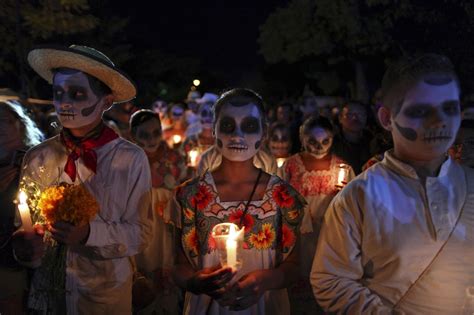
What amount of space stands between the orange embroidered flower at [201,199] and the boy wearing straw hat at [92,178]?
0.53 metres

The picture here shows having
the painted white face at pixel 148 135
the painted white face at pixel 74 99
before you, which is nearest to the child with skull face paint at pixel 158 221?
the painted white face at pixel 148 135

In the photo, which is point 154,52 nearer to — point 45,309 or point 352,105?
point 352,105

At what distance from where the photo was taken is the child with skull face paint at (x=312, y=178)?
5664mm

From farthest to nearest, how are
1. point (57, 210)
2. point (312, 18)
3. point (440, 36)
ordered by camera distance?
1. point (312, 18)
2. point (440, 36)
3. point (57, 210)

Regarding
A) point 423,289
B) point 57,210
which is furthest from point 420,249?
point 57,210

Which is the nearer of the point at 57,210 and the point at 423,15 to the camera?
the point at 57,210

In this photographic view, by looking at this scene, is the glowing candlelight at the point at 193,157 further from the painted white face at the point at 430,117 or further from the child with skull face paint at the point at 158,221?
the painted white face at the point at 430,117

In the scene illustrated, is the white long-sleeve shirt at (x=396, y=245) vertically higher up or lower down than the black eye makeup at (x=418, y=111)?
lower down

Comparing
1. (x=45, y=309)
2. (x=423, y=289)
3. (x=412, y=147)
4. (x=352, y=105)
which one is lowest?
(x=45, y=309)

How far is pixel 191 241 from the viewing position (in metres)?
3.07

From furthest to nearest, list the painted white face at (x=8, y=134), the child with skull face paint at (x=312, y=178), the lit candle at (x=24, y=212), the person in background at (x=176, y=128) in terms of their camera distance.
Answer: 1. the person in background at (x=176, y=128)
2. the child with skull face paint at (x=312, y=178)
3. the painted white face at (x=8, y=134)
4. the lit candle at (x=24, y=212)

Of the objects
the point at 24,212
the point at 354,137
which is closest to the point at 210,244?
the point at 24,212

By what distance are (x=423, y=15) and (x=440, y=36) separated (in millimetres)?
737

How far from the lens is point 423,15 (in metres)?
10.8
